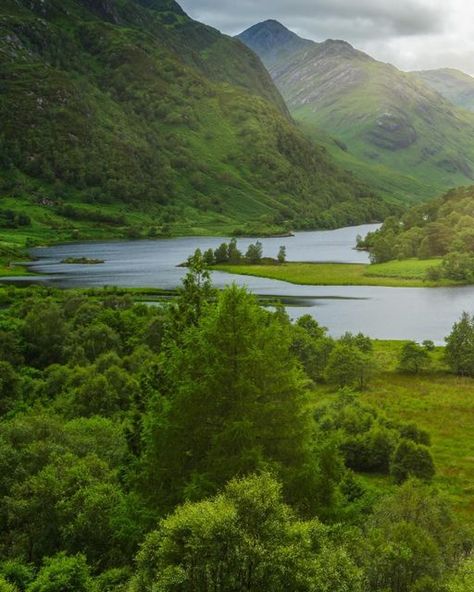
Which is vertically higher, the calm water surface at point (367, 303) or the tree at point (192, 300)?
the tree at point (192, 300)

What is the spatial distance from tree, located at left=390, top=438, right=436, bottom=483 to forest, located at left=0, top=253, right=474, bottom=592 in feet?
0.41

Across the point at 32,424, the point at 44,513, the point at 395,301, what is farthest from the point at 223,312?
the point at 395,301

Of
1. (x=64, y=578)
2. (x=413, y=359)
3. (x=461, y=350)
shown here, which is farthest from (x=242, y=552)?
(x=461, y=350)

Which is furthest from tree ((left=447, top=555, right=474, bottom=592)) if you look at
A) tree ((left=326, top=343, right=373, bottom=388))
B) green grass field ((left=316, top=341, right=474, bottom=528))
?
tree ((left=326, top=343, right=373, bottom=388))

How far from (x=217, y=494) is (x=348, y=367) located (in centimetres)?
6684

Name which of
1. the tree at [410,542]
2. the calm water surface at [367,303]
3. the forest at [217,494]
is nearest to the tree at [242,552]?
the forest at [217,494]

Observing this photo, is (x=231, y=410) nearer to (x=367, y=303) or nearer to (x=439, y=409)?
(x=439, y=409)

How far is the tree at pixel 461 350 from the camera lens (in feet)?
315

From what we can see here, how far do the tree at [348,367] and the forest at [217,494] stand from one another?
109 ft

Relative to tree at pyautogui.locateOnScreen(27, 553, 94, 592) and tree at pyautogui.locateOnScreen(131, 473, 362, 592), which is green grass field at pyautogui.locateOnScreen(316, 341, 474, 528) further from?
tree at pyautogui.locateOnScreen(27, 553, 94, 592)

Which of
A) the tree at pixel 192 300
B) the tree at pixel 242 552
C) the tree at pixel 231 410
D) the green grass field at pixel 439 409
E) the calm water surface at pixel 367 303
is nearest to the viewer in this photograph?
the tree at pixel 242 552

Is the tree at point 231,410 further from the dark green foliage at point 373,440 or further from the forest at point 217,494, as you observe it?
the dark green foliage at point 373,440

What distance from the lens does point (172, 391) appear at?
113 ft

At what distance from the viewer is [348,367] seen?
89875 mm
